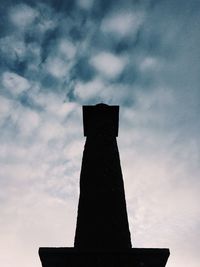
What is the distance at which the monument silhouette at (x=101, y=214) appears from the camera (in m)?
3.71

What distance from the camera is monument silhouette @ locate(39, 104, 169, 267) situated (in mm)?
3711

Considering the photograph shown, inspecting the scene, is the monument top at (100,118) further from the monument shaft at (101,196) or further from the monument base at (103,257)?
the monument base at (103,257)

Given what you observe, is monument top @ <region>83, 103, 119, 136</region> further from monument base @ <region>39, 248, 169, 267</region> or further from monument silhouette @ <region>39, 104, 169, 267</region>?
monument base @ <region>39, 248, 169, 267</region>

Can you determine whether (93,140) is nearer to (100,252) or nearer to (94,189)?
(94,189)

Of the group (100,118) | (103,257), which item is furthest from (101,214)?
(100,118)

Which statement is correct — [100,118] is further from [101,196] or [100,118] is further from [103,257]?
[103,257]

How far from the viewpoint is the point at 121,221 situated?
4871mm

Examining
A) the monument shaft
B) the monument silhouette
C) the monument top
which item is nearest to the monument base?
the monument silhouette

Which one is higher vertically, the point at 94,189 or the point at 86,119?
the point at 86,119

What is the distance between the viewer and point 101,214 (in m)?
4.91

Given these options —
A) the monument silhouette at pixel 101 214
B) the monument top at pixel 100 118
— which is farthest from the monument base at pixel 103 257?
the monument top at pixel 100 118

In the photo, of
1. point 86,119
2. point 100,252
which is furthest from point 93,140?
point 100,252

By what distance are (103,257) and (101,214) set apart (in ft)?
3.80

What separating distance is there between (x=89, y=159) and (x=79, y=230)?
5.32ft
